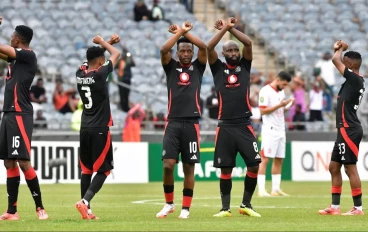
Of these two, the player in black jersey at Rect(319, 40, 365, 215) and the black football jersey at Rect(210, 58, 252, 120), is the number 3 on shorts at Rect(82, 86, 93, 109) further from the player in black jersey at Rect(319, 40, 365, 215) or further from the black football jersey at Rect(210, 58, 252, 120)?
the player in black jersey at Rect(319, 40, 365, 215)

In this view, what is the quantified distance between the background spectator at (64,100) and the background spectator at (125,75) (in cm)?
171

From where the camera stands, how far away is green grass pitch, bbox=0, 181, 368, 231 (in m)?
12.4

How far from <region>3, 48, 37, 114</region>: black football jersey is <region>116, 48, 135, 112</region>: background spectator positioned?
1720 cm

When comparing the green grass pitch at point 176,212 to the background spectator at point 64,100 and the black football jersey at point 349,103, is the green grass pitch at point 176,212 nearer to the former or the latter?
the black football jersey at point 349,103

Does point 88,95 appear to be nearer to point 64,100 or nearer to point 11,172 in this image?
point 11,172

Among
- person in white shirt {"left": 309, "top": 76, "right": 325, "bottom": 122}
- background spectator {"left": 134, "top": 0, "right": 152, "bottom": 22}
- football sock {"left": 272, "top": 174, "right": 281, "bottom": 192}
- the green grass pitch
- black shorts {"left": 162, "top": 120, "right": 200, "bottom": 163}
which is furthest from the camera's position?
background spectator {"left": 134, "top": 0, "right": 152, "bottom": 22}

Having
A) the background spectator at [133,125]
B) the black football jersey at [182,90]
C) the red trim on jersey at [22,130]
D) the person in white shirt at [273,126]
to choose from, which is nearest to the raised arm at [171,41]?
the black football jersey at [182,90]

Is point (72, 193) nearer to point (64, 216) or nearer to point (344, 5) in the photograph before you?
point (64, 216)

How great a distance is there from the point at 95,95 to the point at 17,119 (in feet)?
3.84

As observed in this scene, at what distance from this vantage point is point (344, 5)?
4025cm

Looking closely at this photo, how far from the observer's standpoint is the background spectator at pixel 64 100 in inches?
1174

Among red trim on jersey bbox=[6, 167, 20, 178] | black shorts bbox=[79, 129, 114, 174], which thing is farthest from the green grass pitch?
black shorts bbox=[79, 129, 114, 174]

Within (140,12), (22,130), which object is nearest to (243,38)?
(22,130)

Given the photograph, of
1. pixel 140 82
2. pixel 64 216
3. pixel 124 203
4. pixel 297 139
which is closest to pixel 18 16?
pixel 140 82
